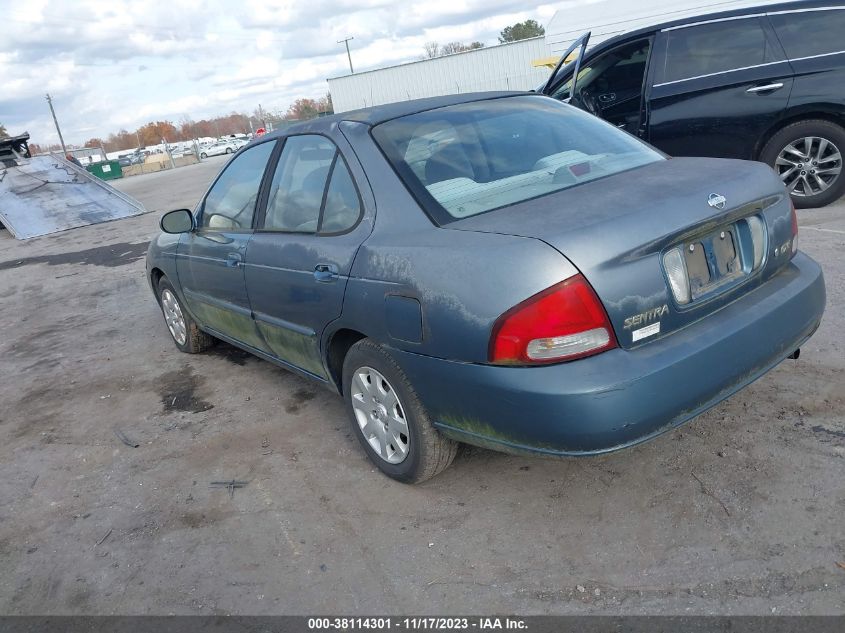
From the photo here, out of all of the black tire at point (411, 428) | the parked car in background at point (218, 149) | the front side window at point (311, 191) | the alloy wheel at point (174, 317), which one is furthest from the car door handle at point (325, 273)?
the parked car in background at point (218, 149)

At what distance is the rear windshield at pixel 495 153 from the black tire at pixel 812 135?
3810 mm

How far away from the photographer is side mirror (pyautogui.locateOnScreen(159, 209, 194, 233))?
14.9 ft

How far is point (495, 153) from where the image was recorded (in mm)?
3184

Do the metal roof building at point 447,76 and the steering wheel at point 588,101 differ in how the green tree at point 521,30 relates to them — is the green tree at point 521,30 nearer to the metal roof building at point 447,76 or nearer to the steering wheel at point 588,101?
the metal roof building at point 447,76

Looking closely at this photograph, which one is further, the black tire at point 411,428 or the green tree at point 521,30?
the green tree at point 521,30

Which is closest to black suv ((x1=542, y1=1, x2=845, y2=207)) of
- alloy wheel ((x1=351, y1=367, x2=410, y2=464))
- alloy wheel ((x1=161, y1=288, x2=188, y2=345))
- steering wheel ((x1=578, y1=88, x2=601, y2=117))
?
steering wheel ((x1=578, y1=88, x2=601, y2=117))

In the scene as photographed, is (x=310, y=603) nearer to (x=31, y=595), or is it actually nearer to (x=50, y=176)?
(x=31, y=595)

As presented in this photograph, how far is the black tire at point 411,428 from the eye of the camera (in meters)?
2.83

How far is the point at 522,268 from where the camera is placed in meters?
2.31

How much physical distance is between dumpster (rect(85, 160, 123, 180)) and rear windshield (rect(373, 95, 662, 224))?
39792mm

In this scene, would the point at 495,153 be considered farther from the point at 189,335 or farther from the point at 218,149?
the point at 218,149

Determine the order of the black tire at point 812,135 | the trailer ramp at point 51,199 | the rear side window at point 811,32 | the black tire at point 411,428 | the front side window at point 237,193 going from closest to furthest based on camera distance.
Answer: the black tire at point 411,428
the front side window at point 237,193
the rear side window at point 811,32
the black tire at point 812,135
the trailer ramp at point 51,199

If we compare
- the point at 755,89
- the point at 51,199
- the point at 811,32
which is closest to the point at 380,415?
the point at 755,89

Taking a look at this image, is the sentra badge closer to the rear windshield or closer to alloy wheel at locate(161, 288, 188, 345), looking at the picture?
the rear windshield
